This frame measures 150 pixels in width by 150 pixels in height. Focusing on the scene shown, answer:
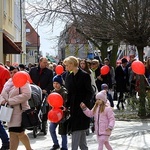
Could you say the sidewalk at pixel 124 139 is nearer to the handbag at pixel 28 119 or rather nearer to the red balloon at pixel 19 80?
the handbag at pixel 28 119

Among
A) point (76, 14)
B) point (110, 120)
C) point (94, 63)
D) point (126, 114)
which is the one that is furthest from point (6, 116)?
point (76, 14)

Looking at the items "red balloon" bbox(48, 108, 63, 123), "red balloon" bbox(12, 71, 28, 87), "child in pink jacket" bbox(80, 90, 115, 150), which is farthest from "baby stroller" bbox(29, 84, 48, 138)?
"child in pink jacket" bbox(80, 90, 115, 150)

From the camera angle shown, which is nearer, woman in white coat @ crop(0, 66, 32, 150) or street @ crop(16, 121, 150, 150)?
woman in white coat @ crop(0, 66, 32, 150)

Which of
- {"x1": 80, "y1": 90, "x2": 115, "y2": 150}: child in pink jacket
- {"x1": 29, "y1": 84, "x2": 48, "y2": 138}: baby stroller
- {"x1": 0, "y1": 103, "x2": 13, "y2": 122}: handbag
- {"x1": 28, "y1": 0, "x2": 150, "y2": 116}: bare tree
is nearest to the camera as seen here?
{"x1": 80, "y1": 90, "x2": 115, "y2": 150}: child in pink jacket

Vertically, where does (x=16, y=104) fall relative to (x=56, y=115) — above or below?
above

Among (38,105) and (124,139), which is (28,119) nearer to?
(38,105)

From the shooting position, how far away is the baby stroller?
9469mm

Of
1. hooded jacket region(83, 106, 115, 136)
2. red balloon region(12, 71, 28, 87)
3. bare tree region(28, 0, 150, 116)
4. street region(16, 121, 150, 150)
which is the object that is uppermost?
bare tree region(28, 0, 150, 116)

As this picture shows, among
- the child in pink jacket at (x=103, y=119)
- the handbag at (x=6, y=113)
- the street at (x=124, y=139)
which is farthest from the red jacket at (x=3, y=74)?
the child in pink jacket at (x=103, y=119)

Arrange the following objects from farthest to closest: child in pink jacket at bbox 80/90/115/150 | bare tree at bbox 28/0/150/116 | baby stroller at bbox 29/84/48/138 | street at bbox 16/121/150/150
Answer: bare tree at bbox 28/0/150/116 → baby stroller at bbox 29/84/48/138 → street at bbox 16/121/150/150 → child in pink jacket at bbox 80/90/115/150

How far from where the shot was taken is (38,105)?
401 inches

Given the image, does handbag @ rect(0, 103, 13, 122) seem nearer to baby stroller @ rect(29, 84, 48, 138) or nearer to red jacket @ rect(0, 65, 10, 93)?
baby stroller @ rect(29, 84, 48, 138)

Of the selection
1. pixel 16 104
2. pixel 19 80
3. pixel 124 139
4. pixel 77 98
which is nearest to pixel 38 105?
pixel 124 139

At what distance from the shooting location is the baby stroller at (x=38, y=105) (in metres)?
9.47
